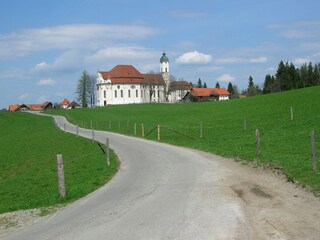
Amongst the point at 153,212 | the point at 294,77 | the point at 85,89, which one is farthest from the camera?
the point at 85,89

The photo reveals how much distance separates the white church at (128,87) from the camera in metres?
164

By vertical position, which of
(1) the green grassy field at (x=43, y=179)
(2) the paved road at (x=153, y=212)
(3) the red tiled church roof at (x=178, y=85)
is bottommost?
(1) the green grassy field at (x=43, y=179)

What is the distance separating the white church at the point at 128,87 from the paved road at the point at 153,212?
148m

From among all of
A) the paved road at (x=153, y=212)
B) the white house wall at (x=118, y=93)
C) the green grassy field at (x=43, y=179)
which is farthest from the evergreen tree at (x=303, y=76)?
the paved road at (x=153, y=212)

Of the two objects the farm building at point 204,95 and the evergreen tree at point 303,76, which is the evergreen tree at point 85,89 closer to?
the farm building at point 204,95

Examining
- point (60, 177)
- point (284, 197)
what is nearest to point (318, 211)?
point (284, 197)

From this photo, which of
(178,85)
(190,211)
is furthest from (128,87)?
(190,211)

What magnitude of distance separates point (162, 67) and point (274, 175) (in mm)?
170052

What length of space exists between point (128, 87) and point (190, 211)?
511 ft

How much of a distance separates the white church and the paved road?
5837 inches

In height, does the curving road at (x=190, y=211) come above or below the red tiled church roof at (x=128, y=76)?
below

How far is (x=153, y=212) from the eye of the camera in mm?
10297

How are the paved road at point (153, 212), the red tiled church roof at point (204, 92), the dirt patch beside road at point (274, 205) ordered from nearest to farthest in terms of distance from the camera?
the dirt patch beside road at point (274, 205) → the paved road at point (153, 212) → the red tiled church roof at point (204, 92)

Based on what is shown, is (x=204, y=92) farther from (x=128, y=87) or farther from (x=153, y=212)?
(x=153, y=212)
